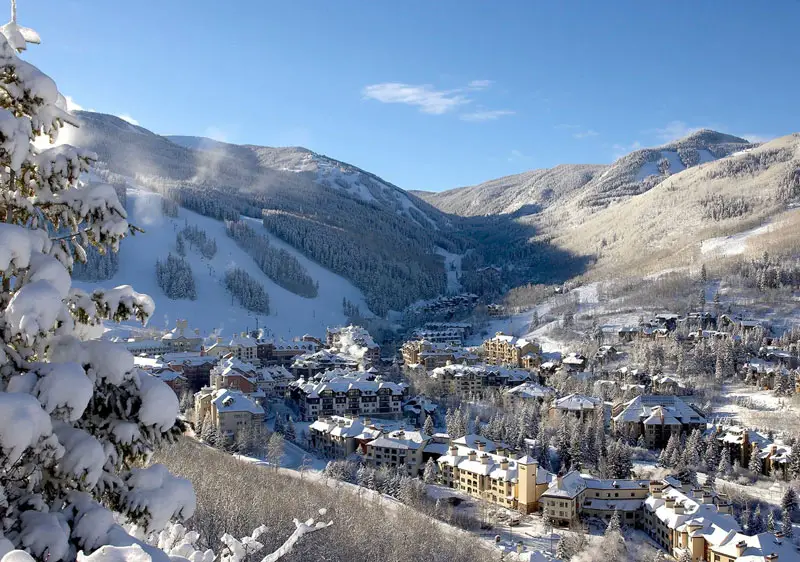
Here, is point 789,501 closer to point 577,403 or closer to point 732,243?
point 577,403

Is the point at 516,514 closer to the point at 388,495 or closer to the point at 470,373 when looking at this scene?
the point at 388,495

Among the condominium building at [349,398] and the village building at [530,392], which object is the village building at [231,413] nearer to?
the condominium building at [349,398]

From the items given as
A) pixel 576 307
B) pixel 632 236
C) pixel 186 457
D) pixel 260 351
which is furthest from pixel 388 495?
pixel 632 236

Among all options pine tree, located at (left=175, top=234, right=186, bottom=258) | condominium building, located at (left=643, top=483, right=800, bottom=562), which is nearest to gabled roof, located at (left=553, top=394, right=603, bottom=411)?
condominium building, located at (left=643, top=483, right=800, bottom=562)

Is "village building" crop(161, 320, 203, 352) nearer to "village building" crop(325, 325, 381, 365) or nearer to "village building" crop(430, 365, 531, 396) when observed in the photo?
"village building" crop(325, 325, 381, 365)

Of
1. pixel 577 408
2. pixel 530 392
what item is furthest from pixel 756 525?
pixel 530 392

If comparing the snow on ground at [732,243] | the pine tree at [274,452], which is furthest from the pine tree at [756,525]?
the snow on ground at [732,243]
